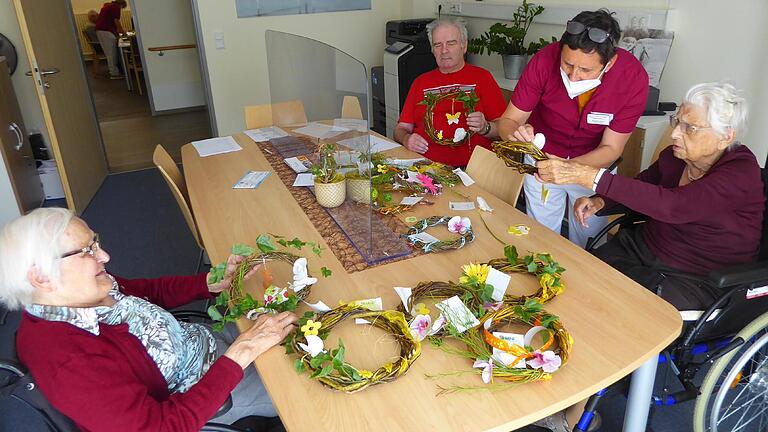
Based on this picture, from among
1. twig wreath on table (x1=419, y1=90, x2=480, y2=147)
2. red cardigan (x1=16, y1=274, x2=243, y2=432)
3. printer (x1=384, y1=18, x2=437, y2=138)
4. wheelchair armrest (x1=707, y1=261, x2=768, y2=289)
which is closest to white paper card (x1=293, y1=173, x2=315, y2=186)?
twig wreath on table (x1=419, y1=90, x2=480, y2=147)

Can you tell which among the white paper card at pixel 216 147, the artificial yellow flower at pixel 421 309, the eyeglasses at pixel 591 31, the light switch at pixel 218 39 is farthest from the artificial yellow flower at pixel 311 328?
the light switch at pixel 218 39

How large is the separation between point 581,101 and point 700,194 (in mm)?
778

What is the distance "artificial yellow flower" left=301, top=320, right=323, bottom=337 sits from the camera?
1.32 m

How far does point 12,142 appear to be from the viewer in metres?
3.75

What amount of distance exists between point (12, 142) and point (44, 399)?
11.0 feet

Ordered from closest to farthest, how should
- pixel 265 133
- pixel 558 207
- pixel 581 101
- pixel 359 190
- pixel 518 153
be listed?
pixel 518 153
pixel 359 190
pixel 581 101
pixel 558 207
pixel 265 133

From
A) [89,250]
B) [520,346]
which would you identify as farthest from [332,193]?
[520,346]

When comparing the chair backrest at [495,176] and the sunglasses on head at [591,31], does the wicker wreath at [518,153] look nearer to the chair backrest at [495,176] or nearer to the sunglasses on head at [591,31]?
the chair backrest at [495,176]

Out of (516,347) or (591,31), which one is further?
(591,31)

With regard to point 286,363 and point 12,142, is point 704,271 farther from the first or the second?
point 12,142

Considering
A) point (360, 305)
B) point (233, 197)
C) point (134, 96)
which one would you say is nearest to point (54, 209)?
point (360, 305)

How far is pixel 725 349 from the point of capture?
5.39 ft

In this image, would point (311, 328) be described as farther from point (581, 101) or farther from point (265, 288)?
point (581, 101)

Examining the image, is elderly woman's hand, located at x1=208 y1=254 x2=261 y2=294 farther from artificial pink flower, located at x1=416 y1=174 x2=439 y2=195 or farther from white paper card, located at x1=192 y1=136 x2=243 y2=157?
white paper card, located at x1=192 y1=136 x2=243 y2=157
